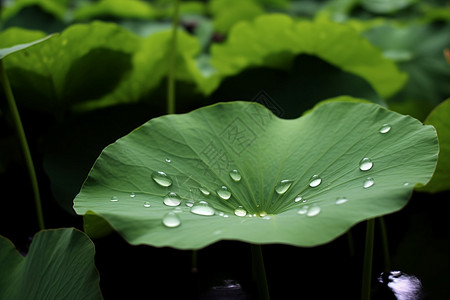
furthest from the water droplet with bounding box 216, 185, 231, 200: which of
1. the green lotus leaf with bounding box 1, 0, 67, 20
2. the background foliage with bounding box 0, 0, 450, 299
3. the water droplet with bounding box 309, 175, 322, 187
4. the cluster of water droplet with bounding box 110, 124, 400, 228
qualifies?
the green lotus leaf with bounding box 1, 0, 67, 20

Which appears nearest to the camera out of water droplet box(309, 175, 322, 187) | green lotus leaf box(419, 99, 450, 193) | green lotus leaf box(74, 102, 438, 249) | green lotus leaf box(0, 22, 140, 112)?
green lotus leaf box(74, 102, 438, 249)

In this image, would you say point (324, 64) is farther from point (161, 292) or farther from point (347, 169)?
point (161, 292)

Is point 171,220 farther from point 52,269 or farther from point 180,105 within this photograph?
point 180,105

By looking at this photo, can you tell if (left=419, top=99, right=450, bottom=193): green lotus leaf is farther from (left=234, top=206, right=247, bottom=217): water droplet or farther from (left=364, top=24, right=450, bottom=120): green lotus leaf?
(left=364, top=24, right=450, bottom=120): green lotus leaf

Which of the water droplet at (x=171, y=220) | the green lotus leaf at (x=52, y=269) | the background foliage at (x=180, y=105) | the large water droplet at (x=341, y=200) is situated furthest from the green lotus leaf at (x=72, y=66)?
the large water droplet at (x=341, y=200)

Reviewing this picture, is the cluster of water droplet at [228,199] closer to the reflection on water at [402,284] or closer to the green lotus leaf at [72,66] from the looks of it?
the reflection on water at [402,284]

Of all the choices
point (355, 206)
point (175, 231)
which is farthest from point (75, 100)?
point (355, 206)
